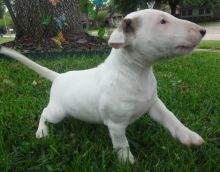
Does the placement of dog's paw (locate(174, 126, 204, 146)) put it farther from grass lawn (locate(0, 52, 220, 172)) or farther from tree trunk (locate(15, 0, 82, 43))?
tree trunk (locate(15, 0, 82, 43))

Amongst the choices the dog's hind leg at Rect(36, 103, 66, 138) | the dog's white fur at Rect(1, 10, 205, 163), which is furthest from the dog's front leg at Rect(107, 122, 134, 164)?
the dog's hind leg at Rect(36, 103, 66, 138)

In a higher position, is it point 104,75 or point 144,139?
point 104,75

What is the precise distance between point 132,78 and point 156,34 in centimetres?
31

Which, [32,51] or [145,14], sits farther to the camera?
[32,51]

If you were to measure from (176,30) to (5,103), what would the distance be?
6.89 ft

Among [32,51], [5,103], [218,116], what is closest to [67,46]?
[32,51]

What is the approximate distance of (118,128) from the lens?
2406mm

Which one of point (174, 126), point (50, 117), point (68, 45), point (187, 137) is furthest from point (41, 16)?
point (187, 137)

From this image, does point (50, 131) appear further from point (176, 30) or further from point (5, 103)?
point (176, 30)

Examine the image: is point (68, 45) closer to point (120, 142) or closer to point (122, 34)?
point (120, 142)

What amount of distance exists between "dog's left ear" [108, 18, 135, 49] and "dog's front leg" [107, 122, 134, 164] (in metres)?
0.52

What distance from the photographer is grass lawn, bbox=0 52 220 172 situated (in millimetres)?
2434

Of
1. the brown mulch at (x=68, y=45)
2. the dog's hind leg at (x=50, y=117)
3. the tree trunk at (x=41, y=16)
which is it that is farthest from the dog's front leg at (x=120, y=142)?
the tree trunk at (x=41, y=16)

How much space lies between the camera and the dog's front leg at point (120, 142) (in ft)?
7.91
